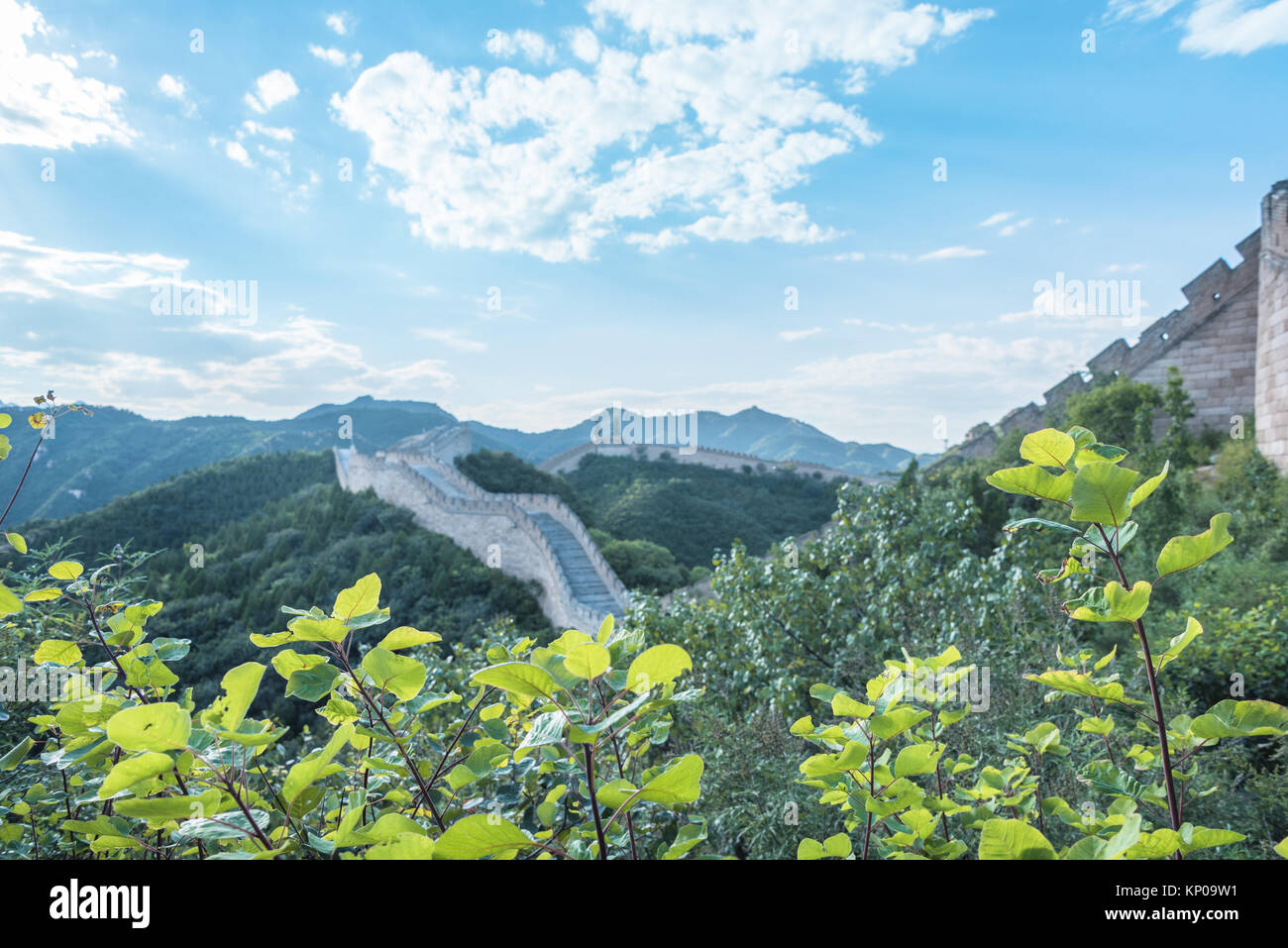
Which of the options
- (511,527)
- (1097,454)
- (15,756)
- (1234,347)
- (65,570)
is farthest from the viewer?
(511,527)

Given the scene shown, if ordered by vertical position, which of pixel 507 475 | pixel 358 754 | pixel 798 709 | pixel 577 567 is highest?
pixel 507 475

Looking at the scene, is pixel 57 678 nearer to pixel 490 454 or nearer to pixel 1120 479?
pixel 1120 479

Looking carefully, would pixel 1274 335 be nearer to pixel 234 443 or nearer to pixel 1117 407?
pixel 1117 407

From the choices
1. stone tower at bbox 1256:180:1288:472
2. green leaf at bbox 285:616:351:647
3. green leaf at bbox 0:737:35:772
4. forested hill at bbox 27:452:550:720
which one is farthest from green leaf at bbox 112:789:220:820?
stone tower at bbox 1256:180:1288:472

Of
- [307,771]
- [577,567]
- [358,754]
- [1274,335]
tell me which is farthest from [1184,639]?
[577,567]

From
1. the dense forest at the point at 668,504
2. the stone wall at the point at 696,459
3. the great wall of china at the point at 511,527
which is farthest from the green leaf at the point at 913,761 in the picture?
the stone wall at the point at 696,459

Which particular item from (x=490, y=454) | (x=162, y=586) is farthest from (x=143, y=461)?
(x=162, y=586)
